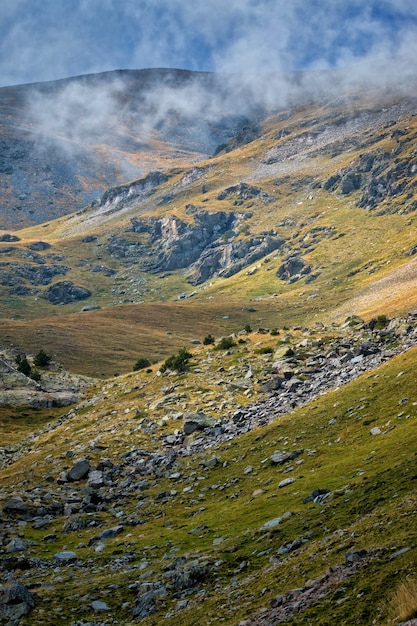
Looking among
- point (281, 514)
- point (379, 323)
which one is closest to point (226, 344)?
point (379, 323)

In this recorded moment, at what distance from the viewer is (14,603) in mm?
18750

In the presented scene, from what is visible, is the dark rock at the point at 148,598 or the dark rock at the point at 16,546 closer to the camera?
the dark rock at the point at 148,598

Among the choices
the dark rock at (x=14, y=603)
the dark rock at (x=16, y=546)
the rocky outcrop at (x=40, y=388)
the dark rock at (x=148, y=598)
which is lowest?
the rocky outcrop at (x=40, y=388)

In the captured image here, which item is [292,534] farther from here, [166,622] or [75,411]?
[75,411]

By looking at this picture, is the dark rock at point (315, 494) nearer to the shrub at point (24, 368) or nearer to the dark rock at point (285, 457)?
the dark rock at point (285, 457)

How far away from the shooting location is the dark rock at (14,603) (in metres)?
18.1

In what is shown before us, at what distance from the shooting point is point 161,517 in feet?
100

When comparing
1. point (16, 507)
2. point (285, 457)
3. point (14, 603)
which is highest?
point (14, 603)

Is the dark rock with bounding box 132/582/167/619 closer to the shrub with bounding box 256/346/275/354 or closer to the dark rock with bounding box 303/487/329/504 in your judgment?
the dark rock with bounding box 303/487/329/504

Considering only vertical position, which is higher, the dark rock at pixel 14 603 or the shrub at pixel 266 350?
the dark rock at pixel 14 603

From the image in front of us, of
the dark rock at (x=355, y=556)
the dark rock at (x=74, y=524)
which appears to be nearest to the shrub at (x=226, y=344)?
the dark rock at (x=74, y=524)

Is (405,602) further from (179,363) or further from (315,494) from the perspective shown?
(179,363)

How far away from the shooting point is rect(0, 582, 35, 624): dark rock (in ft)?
59.4

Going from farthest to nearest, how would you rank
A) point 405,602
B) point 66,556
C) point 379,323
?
point 379,323 < point 66,556 < point 405,602
